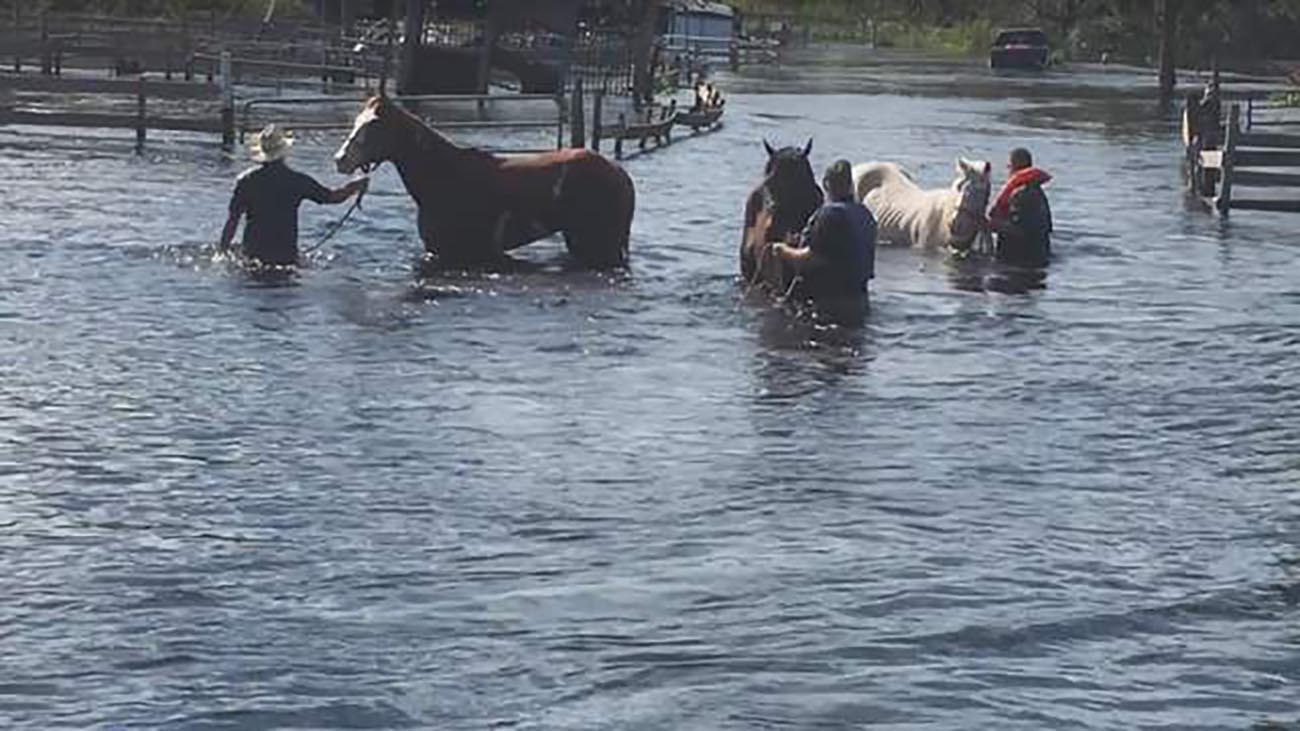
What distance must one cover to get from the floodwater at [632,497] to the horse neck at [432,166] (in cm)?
82

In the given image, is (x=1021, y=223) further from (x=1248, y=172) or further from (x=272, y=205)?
(x=1248, y=172)

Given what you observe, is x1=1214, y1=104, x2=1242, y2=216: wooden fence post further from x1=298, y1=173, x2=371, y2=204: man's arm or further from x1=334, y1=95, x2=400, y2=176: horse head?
x1=298, y1=173, x2=371, y2=204: man's arm

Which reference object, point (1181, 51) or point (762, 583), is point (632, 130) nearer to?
point (762, 583)

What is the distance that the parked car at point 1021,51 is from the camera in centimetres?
10025

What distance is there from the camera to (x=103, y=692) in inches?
369

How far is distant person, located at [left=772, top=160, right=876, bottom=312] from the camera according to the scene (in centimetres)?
1928

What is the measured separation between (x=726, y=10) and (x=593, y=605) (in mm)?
107274

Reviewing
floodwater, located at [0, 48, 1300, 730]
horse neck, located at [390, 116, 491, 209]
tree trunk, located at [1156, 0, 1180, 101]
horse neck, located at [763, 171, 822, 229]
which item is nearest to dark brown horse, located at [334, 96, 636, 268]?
horse neck, located at [390, 116, 491, 209]

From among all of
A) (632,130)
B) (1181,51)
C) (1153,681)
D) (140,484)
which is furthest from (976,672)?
(1181,51)

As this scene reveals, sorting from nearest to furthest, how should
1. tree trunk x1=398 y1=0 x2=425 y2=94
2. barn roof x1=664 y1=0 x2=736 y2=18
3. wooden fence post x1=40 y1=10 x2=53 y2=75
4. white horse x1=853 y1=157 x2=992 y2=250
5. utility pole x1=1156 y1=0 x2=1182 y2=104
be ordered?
white horse x1=853 y1=157 x2=992 y2=250 < wooden fence post x1=40 y1=10 x2=53 y2=75 < tree trunk x1=398 y1=0 x2=425 y2=94 < utility pole x1=1156 y1=0 x2=1182 y2=104 < barn roof x1=664 y1=0 x2=736 y2=18

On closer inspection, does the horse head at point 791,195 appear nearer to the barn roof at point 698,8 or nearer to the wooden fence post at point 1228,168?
the wooden fence post at point 1228,168

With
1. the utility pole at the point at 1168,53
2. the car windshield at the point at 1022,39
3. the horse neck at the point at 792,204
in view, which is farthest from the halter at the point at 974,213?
the car windshield at the point at 1022,39

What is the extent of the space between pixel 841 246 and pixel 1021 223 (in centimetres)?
585

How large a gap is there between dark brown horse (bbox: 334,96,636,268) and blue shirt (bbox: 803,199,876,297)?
11.6 ft
